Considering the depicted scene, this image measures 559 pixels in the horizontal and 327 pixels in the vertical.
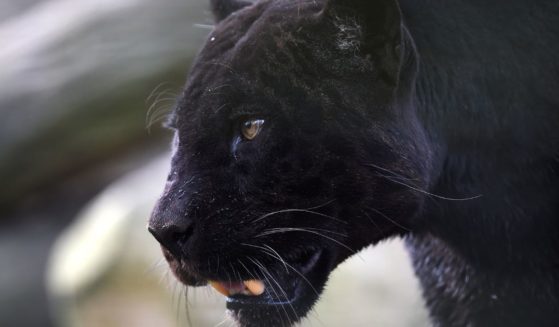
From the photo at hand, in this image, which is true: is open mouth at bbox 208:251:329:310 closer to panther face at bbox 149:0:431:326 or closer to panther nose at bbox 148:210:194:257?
panther face at bbox 149:0:431:326

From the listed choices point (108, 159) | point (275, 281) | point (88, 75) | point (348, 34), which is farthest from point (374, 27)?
point (108, 159)

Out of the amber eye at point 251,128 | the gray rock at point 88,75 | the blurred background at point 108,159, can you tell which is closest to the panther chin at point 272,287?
the amber eye at point 251,128

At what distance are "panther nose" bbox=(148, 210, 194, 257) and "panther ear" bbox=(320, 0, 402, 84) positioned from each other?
557mm

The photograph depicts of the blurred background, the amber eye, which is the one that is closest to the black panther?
the amber eye

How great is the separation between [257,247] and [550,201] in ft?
2.50

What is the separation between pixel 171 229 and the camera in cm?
216

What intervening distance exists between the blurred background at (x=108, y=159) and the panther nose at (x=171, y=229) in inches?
85.1

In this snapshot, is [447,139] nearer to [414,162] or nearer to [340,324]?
[414,162]

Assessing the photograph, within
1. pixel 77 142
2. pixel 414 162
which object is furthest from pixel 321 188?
pixel 77 142

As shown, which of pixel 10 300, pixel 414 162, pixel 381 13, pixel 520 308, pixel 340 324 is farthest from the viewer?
pixel 10 300

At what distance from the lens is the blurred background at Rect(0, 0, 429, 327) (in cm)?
450

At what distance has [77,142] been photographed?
5434 millimetres

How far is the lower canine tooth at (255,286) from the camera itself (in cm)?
230

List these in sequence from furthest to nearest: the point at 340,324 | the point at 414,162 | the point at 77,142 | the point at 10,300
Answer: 1. the point at 10,300
2. the point at 77,142
3. the point at 340,324
4. the point at 414,162
